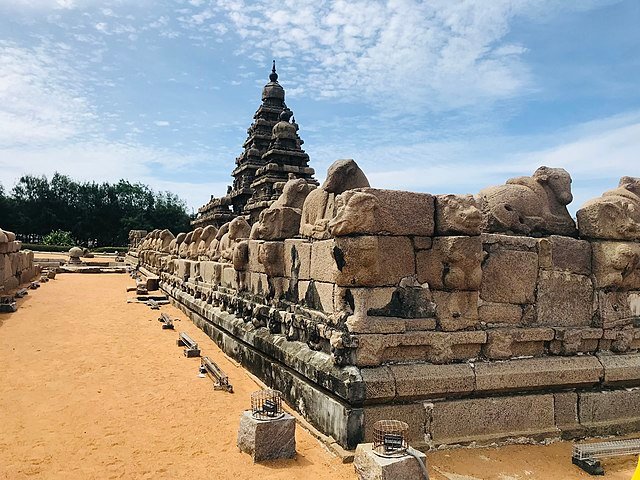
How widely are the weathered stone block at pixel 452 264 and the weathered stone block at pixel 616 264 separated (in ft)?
5.79

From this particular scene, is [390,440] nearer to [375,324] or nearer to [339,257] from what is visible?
[375,324]

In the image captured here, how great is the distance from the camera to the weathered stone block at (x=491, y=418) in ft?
15.4

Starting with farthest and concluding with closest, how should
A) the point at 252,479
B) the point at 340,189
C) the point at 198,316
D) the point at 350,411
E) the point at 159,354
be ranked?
the point at 198,316
the point at 159,354
the point at 340,189
the point at 350,411
the point at 252,479

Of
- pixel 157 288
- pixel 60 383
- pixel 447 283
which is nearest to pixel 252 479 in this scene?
pixel 447 283

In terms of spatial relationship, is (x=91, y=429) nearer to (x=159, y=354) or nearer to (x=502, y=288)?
(x=159, y=354)

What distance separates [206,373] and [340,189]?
12.5ft

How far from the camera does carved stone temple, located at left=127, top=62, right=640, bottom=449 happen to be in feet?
15.3

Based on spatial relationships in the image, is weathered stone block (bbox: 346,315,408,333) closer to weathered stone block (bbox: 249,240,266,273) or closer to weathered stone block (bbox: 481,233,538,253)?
weathered stone block (bbox: 481,233,538,253)

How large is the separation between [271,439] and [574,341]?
11.5 ft

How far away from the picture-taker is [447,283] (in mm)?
4965

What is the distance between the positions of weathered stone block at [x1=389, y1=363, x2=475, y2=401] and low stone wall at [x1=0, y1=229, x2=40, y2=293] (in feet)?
46.4

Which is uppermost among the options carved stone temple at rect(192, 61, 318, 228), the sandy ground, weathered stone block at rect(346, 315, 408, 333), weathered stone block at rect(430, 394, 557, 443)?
carved stone temple at rect(192, 61, 318, 228)

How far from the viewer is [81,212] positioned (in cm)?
5869

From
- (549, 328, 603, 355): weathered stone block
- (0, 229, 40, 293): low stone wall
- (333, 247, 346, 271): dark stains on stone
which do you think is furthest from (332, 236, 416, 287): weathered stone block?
(0, 229, 40, 293): low stone wall
